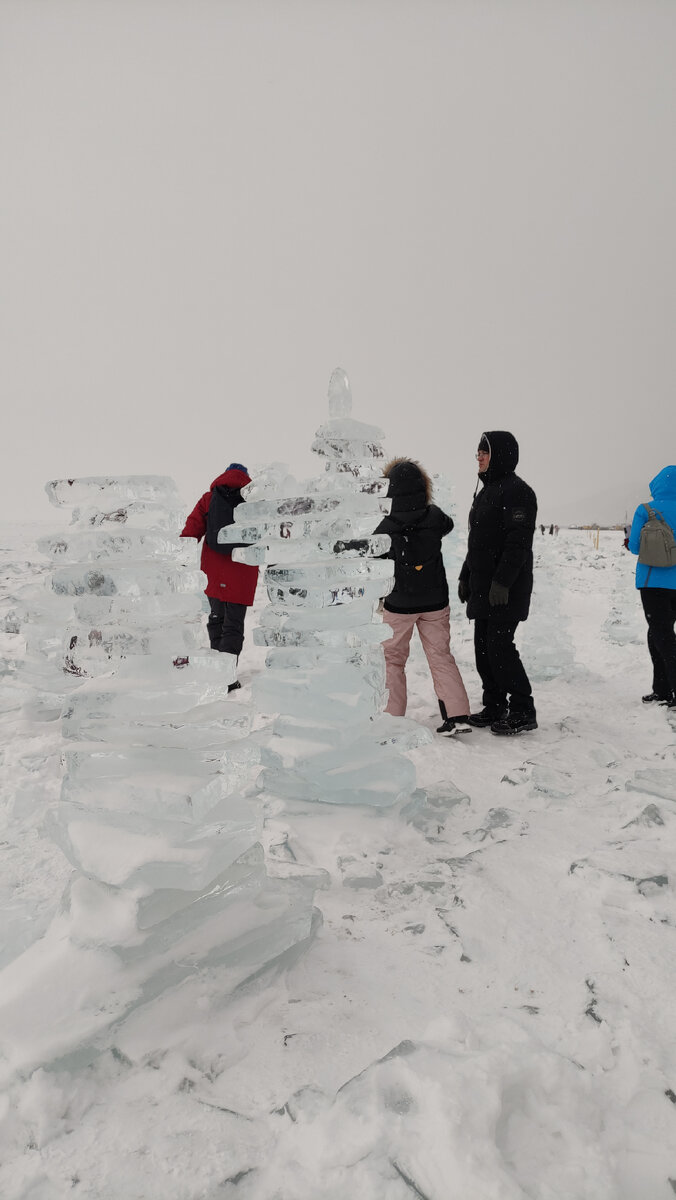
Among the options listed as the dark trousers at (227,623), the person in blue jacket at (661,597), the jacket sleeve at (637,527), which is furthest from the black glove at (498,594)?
the dark trousers at (227,623)

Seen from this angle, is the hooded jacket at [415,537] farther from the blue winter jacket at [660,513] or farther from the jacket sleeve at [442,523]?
the blue winter jacket at [660,513]

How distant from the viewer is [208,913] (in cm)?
229

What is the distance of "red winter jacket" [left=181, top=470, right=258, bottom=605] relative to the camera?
609cm

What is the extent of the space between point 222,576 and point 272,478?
281 cm

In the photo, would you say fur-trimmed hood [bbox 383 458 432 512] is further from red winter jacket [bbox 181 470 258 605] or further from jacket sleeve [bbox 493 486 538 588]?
red winter jacket [bbox 181 470 258 605]

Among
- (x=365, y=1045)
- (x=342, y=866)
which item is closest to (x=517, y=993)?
(x=365, y=1045)

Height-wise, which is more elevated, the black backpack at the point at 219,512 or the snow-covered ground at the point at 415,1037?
the black backpack at the point at 219,512

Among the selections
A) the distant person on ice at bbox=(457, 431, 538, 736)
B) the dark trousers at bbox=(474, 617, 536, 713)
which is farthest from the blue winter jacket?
the dark trousers at bbox=(474, 617, 536, 713)

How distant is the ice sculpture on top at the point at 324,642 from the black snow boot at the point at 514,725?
1.47m

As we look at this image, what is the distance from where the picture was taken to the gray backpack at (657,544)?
16.8 ft

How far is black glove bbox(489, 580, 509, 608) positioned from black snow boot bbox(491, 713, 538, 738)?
0.87 metres

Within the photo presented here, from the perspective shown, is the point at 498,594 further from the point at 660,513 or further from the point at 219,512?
the point at 219,512

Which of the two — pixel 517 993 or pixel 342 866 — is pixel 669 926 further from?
pixel 342 866

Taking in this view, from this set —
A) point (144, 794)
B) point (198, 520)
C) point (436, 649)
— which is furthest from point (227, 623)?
point (144, 794)
